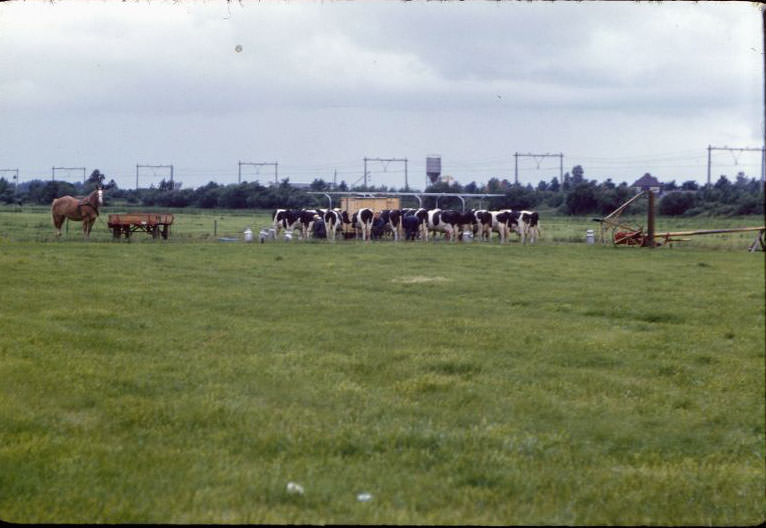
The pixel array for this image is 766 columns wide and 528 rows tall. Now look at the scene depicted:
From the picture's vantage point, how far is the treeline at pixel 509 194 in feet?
22.9

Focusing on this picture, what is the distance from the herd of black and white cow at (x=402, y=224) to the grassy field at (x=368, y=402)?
14.5m

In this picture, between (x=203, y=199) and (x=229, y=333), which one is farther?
(x=203, y=199)

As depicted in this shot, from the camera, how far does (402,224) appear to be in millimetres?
30266

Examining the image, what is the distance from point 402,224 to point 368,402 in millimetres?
24076

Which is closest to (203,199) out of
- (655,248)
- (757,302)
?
(757,302)

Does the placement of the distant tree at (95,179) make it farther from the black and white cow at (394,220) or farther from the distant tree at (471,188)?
the black and white cow at (394,220)

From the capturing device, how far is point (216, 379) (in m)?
6.80

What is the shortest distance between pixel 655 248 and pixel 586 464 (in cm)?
1659

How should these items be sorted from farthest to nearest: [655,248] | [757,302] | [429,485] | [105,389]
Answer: [655,248] < [757,302] < [105,389] < [429,485]

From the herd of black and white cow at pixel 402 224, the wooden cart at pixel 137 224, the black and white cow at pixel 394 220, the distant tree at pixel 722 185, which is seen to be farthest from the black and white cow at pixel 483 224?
the distant tree at pixel 722 185

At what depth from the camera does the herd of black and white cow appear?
2777 centimetres

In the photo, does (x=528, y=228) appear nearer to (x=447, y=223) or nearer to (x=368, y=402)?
(x=447, y=223)

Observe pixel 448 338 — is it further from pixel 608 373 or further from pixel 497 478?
pixel 497 478

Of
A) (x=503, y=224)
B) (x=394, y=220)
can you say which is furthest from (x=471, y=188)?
(x=394, y=220)
